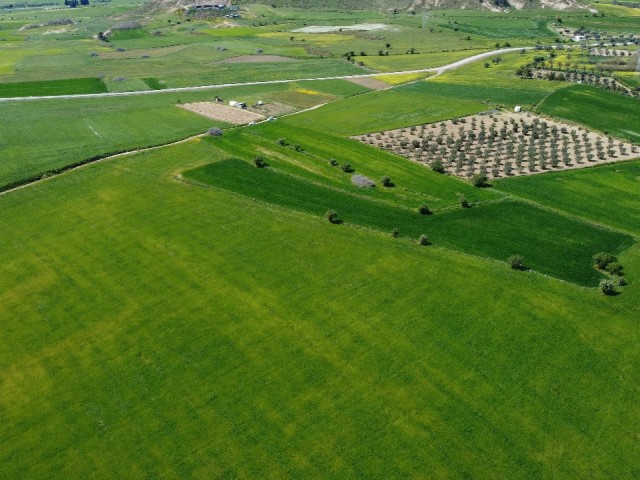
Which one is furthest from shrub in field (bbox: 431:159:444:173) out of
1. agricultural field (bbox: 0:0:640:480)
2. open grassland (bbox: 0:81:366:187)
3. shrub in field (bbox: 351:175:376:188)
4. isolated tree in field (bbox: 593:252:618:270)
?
open grassland (bbox: 0:81:366:187)

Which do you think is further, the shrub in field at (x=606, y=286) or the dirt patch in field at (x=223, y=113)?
the dirt patch in field at (x=223, y=113)

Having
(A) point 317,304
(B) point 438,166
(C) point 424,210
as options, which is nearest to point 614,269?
(C) point 424,210

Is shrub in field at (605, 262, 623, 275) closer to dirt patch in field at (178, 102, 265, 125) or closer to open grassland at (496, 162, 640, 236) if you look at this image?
open grassland at (496, 162, 640, 236)

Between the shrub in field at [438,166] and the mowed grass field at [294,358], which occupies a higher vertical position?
the shrub in field at [438,166]

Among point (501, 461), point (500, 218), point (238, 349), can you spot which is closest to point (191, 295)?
point (238, 349)

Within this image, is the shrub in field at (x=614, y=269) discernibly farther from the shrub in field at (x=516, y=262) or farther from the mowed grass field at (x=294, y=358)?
the shrub in field at (x=516, y=262)

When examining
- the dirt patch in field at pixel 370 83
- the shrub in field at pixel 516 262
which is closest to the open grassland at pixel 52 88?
the dirt patch in field at pixel 370 83

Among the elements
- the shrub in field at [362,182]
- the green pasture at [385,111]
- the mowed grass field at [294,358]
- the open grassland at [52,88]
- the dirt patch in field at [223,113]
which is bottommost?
the mowed grass field at [294,358]

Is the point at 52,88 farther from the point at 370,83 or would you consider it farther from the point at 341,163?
the point at 341,163
